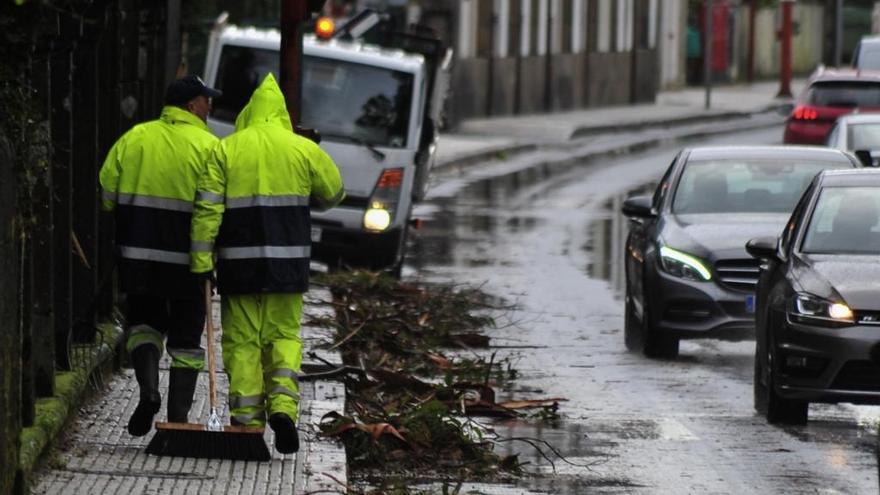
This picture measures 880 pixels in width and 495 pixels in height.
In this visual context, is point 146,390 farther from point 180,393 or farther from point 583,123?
point 583,123

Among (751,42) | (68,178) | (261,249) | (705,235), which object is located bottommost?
(751,42)

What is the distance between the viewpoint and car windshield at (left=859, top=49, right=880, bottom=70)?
38562mm

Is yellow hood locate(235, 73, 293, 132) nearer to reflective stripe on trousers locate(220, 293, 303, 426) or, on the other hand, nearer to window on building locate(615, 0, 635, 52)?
reflective stripe on trousers locate(220, 293, 303, 426)

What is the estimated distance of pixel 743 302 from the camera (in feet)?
49.5

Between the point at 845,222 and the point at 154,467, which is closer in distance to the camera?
the point at 154,467

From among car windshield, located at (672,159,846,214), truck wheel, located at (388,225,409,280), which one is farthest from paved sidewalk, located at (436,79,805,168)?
car windshield, located at (672,159,846,214)

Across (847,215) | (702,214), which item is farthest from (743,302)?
(847,215)

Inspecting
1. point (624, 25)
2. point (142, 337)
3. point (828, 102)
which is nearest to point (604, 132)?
point (624, 25)

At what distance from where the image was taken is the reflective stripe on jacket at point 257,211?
10133 mm

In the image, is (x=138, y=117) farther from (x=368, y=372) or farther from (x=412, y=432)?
(x=412, y=432)

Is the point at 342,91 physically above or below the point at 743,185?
above

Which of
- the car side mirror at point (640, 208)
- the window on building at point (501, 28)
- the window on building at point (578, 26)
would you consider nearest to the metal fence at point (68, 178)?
the car side mirror at point (640, 208)

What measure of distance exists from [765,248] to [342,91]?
7996 mm

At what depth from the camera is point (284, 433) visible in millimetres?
10039
